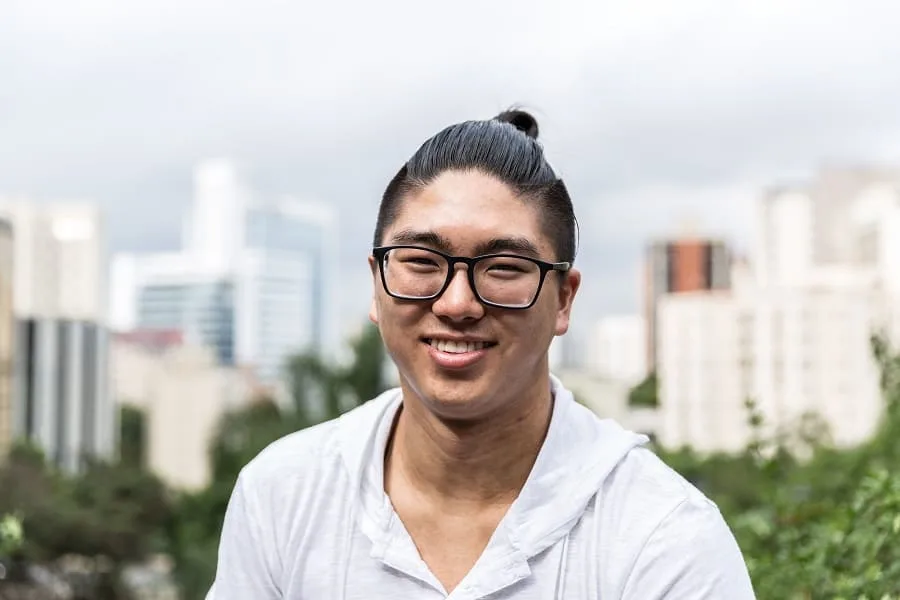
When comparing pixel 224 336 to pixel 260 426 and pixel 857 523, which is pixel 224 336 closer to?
pixel 260 426

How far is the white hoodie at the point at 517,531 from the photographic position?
135 cm

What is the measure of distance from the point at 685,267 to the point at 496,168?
205 feet

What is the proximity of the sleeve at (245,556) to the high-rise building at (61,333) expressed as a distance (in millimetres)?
37499

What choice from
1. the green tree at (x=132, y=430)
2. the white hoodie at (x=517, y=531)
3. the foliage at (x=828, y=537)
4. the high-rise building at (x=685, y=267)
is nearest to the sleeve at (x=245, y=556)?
the white hoodie at (x=517, y=531)

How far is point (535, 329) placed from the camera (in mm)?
1394

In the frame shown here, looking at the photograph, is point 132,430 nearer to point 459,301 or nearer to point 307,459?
point 307,459

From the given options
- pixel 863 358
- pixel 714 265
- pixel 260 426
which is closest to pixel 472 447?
pixel 260 426

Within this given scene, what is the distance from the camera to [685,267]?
206 feet

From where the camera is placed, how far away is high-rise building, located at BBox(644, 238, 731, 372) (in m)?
61.9

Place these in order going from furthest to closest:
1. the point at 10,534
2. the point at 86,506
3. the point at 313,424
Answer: the point at 86,506, the point at 313,424, the point at 10,534

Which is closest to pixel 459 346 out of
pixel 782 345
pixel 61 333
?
pixel 782 345

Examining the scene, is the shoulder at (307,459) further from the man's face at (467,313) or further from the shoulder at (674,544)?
the shoulder at (674,544)

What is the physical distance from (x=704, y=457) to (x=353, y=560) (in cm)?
2513

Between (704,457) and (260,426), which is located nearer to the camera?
(704,457)
